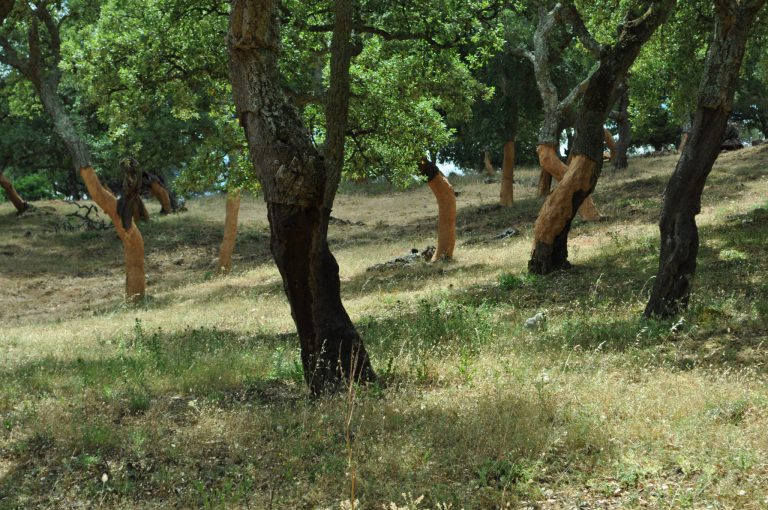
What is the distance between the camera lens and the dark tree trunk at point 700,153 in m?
9.76

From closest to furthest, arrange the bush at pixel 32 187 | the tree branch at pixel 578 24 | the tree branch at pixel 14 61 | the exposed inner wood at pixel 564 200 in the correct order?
the exposed inner wood at pixel 564 200 < the tree branch at pixel 578 24 < the tree branch at pixel 14 61 < the bush at pixel 32 187

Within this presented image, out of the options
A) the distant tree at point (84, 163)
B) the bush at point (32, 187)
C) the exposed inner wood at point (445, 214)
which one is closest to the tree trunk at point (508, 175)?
the exposed inner wood at point (445, 214)

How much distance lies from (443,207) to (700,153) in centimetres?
1057

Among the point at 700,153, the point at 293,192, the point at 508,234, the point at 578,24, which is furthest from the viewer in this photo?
the point at 508,234

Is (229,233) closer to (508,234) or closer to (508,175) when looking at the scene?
(508,234)

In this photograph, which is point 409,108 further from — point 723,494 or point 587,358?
point 723,494

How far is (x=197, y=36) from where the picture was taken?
14.6 m

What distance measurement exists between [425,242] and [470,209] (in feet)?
23.1

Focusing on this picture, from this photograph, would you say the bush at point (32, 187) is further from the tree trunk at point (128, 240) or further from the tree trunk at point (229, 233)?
the tree trunk at point (128, 240)

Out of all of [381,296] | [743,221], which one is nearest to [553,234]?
[381,296]

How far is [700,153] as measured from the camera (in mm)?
9859

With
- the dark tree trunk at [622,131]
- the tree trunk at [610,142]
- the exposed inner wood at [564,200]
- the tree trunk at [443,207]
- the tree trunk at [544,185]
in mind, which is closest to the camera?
the exposed inner wood at [564,200]

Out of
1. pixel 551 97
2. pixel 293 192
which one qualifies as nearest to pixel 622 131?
pixel 551 97

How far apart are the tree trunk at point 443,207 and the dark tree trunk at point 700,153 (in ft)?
33.2
